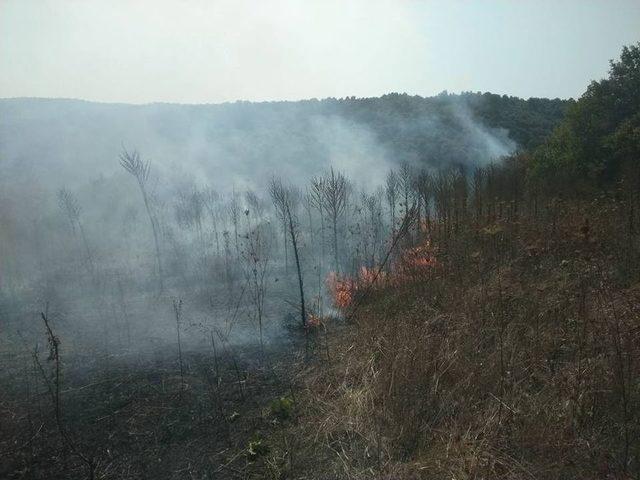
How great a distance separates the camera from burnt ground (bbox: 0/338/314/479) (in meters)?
3.31

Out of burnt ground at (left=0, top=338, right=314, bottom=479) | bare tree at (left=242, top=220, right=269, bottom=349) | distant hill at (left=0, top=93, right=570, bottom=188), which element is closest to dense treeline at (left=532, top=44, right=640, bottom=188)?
bare tree at (left=242, top=220, right=269, bottom=349)

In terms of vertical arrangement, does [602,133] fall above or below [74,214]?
above

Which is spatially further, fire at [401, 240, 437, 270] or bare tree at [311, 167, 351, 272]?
bare tree at [311, 167, 351, 272]

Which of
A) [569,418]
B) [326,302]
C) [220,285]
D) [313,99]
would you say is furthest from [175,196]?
[313,99]

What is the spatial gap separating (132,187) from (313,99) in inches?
1147

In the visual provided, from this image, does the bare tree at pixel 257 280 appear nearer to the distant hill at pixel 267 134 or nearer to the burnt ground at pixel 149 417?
the burnt ground at pixel 149 417

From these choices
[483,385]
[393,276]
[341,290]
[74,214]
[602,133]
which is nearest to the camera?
[483,385]

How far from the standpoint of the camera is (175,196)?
23.5m

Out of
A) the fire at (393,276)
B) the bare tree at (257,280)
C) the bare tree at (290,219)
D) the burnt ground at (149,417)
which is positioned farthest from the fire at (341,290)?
the burnt ground at (149,417)

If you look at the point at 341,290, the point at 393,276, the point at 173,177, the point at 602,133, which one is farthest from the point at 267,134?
the point at 393,276

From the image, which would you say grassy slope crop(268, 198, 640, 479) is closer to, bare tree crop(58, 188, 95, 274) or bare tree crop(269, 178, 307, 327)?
bare tree crop(269, 178, 307, 327)

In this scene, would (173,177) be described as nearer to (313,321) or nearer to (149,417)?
(313,321)

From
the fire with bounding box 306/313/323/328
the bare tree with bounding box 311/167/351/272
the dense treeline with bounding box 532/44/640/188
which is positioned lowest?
the fire with bounding box 306/313/323/328

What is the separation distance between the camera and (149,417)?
157 inches
